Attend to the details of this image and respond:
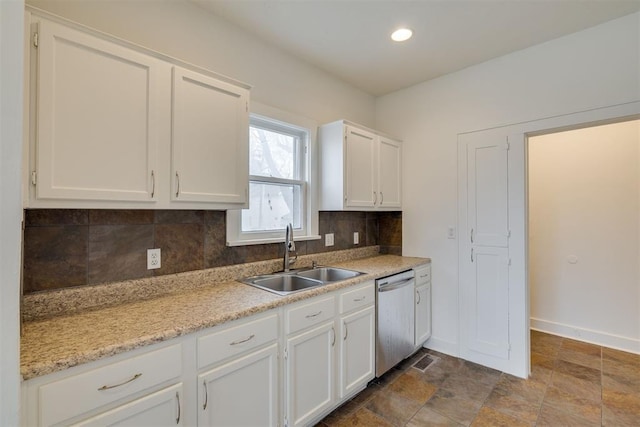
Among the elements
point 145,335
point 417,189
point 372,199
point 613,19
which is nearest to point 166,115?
point 145,335

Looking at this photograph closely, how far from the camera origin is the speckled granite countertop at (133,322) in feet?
3.45

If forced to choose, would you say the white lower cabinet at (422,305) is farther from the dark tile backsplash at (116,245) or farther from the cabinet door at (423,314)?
the dark tile backsplash at (116,245)

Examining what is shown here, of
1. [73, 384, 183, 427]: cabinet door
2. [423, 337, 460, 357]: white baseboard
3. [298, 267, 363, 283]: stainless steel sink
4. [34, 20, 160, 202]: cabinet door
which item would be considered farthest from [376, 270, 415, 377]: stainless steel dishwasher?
[34, 20, 160, 202]: cabinet door

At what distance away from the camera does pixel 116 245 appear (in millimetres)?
1659

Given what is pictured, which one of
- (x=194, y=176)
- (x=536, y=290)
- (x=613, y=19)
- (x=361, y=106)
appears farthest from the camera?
(x=536, y=290)

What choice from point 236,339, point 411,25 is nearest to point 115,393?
point 236,339

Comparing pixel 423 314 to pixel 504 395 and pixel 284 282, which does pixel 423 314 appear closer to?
pixel 504 395

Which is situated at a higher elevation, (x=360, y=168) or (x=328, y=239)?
(x=360, y=168)

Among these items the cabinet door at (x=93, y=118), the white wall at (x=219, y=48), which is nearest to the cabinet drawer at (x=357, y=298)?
the cabinet door at (x=93, y=118)

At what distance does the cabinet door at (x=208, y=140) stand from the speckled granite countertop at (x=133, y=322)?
57 centimetres

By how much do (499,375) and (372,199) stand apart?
1.87 m

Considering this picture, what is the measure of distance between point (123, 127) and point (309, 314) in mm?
1403

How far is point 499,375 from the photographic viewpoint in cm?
259

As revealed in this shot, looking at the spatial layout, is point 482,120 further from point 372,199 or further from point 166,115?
point 166,115
